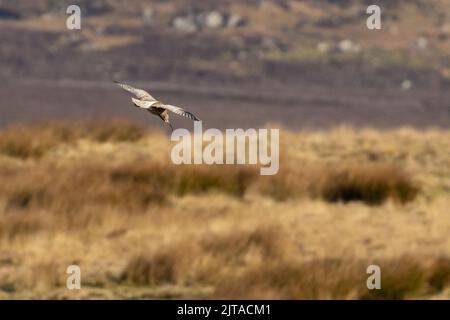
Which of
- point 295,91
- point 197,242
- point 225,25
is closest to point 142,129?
point 197,242

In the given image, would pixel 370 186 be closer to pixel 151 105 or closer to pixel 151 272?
pixel 151 272

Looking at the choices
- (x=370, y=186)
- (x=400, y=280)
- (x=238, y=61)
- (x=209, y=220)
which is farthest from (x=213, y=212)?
(x=238, y=61)

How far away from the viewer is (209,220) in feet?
52.4

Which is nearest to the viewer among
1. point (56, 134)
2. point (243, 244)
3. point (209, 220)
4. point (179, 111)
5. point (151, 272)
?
point (179, 111)

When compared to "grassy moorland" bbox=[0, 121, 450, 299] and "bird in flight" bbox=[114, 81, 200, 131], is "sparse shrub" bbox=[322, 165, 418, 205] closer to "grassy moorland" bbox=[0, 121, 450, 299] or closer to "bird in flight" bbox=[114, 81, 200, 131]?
"grassy moorland" bbox=[0, 121, 450, 299]

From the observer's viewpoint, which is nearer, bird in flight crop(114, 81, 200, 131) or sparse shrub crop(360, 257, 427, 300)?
bird in flight crop(114, 81, 200, 131)

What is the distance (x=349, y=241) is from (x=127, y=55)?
49.3m

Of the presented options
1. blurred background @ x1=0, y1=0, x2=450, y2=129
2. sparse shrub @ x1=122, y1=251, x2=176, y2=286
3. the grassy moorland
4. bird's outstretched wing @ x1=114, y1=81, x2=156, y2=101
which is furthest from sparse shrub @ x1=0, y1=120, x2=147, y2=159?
blurred background @ x1=0, y1=0, x2=450, y2=129

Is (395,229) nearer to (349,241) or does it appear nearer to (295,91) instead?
(349,241)

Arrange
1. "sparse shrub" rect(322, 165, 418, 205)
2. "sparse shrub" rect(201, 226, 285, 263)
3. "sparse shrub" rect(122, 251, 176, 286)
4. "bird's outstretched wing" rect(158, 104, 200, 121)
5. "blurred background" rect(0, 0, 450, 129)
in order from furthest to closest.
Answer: "blurred background" rect(0, 0, 450, 129), "sparse shrub" rect(322, 165, 418, 205), "sparse shrub" rect(201, 226, 285, 263), "sparse shrub" rect(122, 251, 176, 286), "bird's outstretched wing" rect(158, 104, 200, 121)

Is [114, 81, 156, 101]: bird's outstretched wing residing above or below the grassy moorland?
below

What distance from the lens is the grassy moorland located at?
1255 centimetres

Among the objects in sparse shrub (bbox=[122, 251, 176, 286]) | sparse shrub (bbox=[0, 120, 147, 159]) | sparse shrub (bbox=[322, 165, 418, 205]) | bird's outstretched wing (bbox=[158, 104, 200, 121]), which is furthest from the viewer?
sparse shrub (bbox=[0, 120, 147, 159])

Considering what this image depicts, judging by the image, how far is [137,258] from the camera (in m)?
13.3
